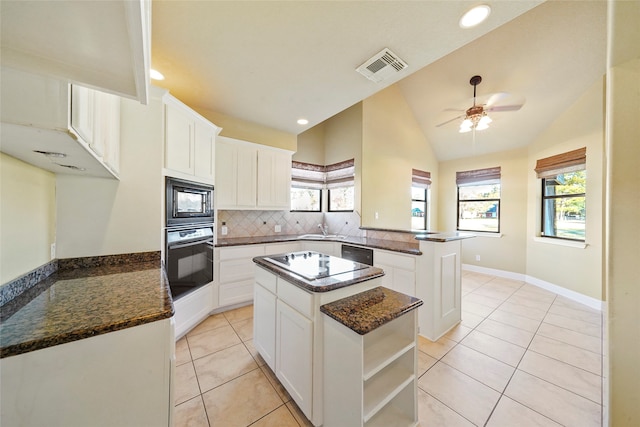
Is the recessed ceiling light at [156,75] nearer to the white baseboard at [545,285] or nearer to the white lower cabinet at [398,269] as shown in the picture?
the white lower cabinet at [398,269]

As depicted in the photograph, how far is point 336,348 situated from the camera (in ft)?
3.73

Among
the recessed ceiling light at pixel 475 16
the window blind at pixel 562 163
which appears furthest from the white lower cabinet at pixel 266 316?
the window blind at pixel 562 163

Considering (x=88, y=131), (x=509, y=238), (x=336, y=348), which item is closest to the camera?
(x=88, y=131)

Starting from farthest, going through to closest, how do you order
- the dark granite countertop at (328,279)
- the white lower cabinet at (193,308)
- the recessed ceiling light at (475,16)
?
the white lower cabinet at (193,308) → the recessed ceiling light at (475,16) → the dark granite countertop at (328,279)

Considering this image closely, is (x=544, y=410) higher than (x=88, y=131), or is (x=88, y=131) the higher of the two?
(x=88, y=131)

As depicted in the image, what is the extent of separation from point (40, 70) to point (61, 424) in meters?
1.12

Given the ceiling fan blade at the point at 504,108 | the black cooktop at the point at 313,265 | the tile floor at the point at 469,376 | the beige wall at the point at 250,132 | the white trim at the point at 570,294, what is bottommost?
the tile floor at the point at 469,376

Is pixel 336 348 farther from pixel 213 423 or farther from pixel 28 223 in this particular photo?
pixel 28 223

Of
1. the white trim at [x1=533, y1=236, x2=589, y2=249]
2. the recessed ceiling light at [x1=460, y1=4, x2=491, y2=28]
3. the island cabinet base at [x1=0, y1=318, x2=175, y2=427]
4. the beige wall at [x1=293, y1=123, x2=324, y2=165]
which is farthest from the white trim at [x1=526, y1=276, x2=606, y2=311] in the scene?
the island cabinet base at [x1=0, y1=318, x2=175, y2=427]

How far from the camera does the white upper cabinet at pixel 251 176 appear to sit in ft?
9.75

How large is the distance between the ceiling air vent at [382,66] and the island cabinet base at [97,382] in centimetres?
233

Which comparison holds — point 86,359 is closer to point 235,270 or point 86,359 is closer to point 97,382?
point 97,382

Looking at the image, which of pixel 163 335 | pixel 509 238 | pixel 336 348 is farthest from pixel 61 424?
pixel 509 238

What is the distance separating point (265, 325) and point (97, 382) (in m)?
1.07
